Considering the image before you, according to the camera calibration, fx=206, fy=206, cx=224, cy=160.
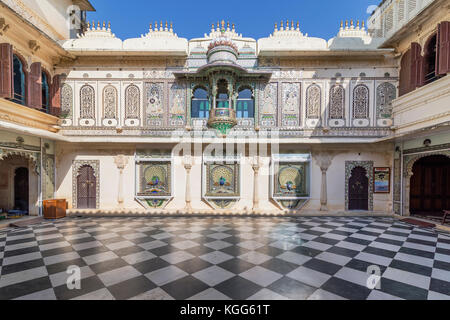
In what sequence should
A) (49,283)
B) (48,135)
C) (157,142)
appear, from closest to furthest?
1. (49,283)
2. (48,135)
3. (157,142)

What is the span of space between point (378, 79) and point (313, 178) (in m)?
5.06

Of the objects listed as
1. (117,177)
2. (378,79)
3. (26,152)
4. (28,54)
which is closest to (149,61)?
(28,54)

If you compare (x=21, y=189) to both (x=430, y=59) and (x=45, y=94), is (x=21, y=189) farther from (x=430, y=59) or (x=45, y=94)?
(x=430, y=59)

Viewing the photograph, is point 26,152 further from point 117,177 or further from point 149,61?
point 149,61

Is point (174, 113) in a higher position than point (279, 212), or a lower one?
higher

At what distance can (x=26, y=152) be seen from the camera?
25.1 ft

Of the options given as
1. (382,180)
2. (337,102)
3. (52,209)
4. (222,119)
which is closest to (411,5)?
(337,102)

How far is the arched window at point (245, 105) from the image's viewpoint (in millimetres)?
9049

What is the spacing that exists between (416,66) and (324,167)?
15.9 feet

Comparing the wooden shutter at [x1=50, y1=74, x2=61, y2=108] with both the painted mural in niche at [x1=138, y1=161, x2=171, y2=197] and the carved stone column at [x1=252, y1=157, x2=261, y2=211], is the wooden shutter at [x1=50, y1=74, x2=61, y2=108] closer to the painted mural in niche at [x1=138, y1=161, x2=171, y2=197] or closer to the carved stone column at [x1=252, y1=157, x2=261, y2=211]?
the painted mural in niche at [x1=138, y1=161, x2=171, y2=197]

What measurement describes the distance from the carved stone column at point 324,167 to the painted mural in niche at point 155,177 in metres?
6.56

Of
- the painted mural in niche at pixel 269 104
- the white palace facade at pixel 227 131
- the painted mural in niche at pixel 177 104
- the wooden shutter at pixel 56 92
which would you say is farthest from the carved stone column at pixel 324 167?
Result: the wooden shutter at pixel 56 92

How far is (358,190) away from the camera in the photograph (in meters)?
9.02

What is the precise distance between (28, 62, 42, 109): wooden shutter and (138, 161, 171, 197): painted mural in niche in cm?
433
